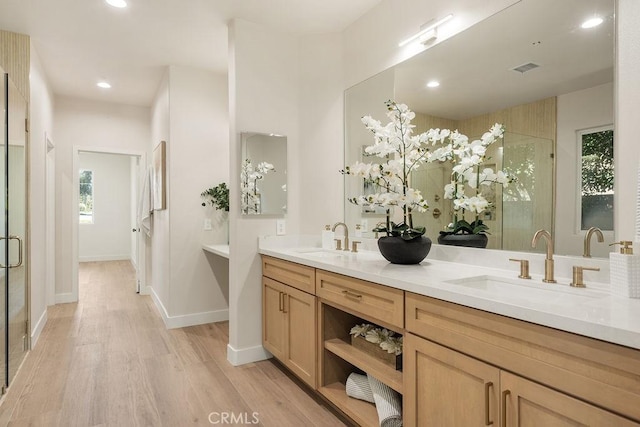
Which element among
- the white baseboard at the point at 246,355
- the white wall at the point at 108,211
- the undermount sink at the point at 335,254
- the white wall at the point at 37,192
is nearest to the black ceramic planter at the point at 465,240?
the undermount sink at the point at 335,254

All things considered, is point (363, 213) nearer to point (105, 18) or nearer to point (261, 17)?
point (261, 17)

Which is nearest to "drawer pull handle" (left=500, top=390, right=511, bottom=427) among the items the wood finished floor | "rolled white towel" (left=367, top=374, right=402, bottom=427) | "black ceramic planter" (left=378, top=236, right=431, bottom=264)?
"rolled white towel" (left=367, top=374, right=402, bottom=427)

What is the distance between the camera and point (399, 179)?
7.13ft

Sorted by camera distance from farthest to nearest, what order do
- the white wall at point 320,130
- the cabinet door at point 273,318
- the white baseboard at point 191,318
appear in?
the white baseboard at point 191,318
the white wall at point 320,130
the cabinet door at point 273,318

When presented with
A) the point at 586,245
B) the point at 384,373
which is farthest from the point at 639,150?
the point at 384,373

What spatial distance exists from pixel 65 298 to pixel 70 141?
2.02 m

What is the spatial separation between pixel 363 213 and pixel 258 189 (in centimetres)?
83


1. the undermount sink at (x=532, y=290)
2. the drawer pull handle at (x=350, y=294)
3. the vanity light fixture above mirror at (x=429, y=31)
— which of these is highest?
the vanity light fixture above mirror at (x=429, y=31)

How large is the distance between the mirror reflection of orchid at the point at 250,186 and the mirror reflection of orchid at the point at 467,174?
135cm

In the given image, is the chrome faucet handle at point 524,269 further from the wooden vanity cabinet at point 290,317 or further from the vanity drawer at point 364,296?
the wooden vanity cabinet at point 290,317

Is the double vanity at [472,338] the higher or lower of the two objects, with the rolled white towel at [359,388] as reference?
higher

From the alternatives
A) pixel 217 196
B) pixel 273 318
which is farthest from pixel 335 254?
pixel 217 196

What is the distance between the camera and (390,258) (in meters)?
2.10

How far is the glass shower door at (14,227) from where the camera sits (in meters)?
2.41
